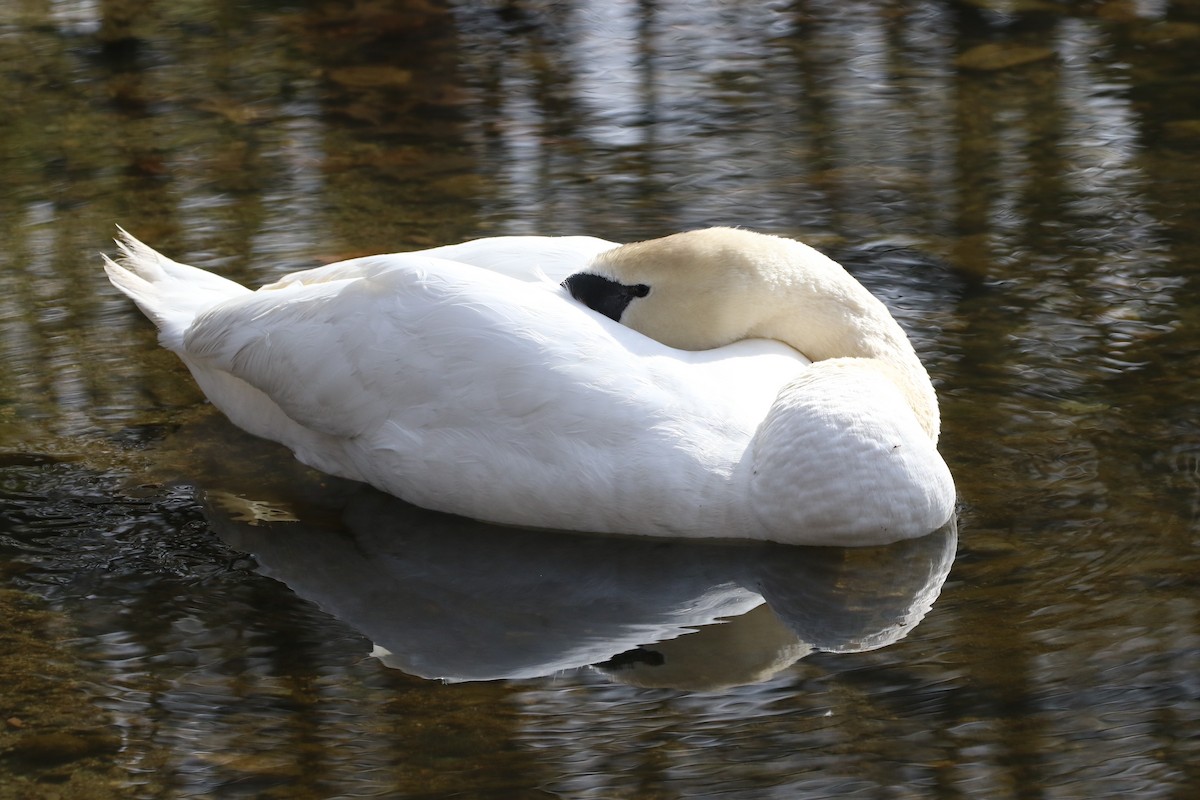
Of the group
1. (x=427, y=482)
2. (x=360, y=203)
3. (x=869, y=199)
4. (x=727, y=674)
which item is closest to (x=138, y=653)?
(x=427, y=482)

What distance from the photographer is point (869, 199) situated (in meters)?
7.39

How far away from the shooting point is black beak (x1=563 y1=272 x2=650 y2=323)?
510 cm

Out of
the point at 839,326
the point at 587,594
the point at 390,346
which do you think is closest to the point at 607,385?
the point at 587,594

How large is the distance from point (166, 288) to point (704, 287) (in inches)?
78.0

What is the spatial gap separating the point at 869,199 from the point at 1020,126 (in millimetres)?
1241

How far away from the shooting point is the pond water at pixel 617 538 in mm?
3779

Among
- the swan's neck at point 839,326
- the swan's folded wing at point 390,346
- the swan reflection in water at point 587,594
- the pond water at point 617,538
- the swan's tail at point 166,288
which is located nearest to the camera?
the pond water at point 617,538

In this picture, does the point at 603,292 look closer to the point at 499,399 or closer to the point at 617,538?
the point at 499,399

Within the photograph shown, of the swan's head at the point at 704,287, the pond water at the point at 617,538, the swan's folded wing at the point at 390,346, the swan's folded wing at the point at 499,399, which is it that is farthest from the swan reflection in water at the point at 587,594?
the swan's head at the point at 704,287

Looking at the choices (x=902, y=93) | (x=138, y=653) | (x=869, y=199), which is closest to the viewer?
(x=138, y=653)

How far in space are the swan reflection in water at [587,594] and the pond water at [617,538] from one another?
14 mm

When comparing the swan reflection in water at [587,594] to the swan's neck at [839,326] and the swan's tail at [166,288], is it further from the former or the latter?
the swan's tail at [166,288]

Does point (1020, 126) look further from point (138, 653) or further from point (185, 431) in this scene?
point (138, 653)

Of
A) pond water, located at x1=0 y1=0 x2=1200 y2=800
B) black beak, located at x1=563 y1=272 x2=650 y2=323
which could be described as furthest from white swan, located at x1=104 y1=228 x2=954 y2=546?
pond water, located at x1=0 y1=0 x2=1200 y2=800
